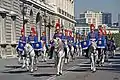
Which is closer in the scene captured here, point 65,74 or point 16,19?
point 65,74

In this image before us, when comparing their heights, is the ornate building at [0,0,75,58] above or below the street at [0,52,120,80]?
above

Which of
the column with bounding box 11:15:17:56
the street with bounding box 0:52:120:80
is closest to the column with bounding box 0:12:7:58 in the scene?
the column with bounding box 11:15:17:56

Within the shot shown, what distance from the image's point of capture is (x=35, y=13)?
56.8m

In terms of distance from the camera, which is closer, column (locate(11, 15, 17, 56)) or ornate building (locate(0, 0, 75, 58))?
ornate building (locate(0, 0, 75, 58))

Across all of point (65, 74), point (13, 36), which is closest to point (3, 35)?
point (13, 36)

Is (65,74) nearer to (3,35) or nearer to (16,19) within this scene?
(3,35)

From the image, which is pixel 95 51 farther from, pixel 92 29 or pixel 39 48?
pixel 39 48

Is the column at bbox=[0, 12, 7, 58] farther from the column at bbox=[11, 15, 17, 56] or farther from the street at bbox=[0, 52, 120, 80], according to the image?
the street at bbox=[0, 52, 120, 80]

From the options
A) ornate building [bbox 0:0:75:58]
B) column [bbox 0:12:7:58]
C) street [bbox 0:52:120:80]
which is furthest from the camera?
ornate building [bbox 0:0:75:58]

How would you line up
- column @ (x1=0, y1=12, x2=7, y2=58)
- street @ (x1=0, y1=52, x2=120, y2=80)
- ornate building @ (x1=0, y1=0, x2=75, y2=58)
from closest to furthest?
street @ (x1=0, y1=52, x2=120, y2=80), column @ (x1=0, y1=12, x2=7, y2=58), ornate building @ (x1=0, y1=0, x2=75, y2=58)

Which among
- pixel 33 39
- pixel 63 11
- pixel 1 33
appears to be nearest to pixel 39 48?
pixel 33 39

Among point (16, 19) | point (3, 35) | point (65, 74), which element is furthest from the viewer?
point (16, 19)

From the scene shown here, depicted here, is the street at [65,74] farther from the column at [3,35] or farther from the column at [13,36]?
the column at [13,36]

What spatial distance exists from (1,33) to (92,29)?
21129mm
